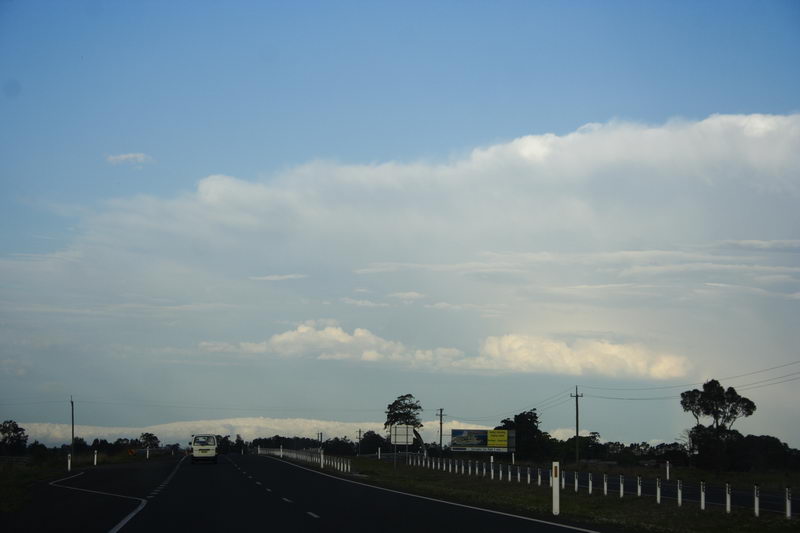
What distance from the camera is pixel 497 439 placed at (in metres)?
144

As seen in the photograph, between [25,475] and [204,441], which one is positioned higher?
[204,441]

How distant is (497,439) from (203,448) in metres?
77.1

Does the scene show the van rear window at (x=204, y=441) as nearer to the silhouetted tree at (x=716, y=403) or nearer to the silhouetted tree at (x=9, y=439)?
the silhouetted tree at (x=716, y=403)

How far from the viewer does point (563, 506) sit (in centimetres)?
3031

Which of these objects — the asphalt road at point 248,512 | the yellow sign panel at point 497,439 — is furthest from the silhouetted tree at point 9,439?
the asphalt road at point 248,512

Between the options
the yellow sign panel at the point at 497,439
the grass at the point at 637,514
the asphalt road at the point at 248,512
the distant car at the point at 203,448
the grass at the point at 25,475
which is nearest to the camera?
the asphalt road at the point at 248,512

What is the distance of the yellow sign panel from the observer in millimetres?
143500

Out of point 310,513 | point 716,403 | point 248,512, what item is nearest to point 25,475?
point 248,512

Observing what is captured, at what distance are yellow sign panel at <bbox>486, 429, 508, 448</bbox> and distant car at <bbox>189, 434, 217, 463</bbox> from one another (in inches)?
2983

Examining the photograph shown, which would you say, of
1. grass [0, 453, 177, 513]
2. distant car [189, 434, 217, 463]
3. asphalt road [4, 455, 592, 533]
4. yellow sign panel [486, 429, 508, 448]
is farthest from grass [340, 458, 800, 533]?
yellow sign panel [486, 429, 508, 448]

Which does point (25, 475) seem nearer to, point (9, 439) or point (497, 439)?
point (497, 439)

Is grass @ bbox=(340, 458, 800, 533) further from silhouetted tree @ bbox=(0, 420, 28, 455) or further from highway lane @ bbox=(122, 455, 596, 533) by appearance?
silhouetted tree @ bbox=(0, 420, 28, 455)

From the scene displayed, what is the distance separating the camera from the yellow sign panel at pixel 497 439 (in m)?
144

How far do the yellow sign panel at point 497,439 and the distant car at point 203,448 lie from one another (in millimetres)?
75772
